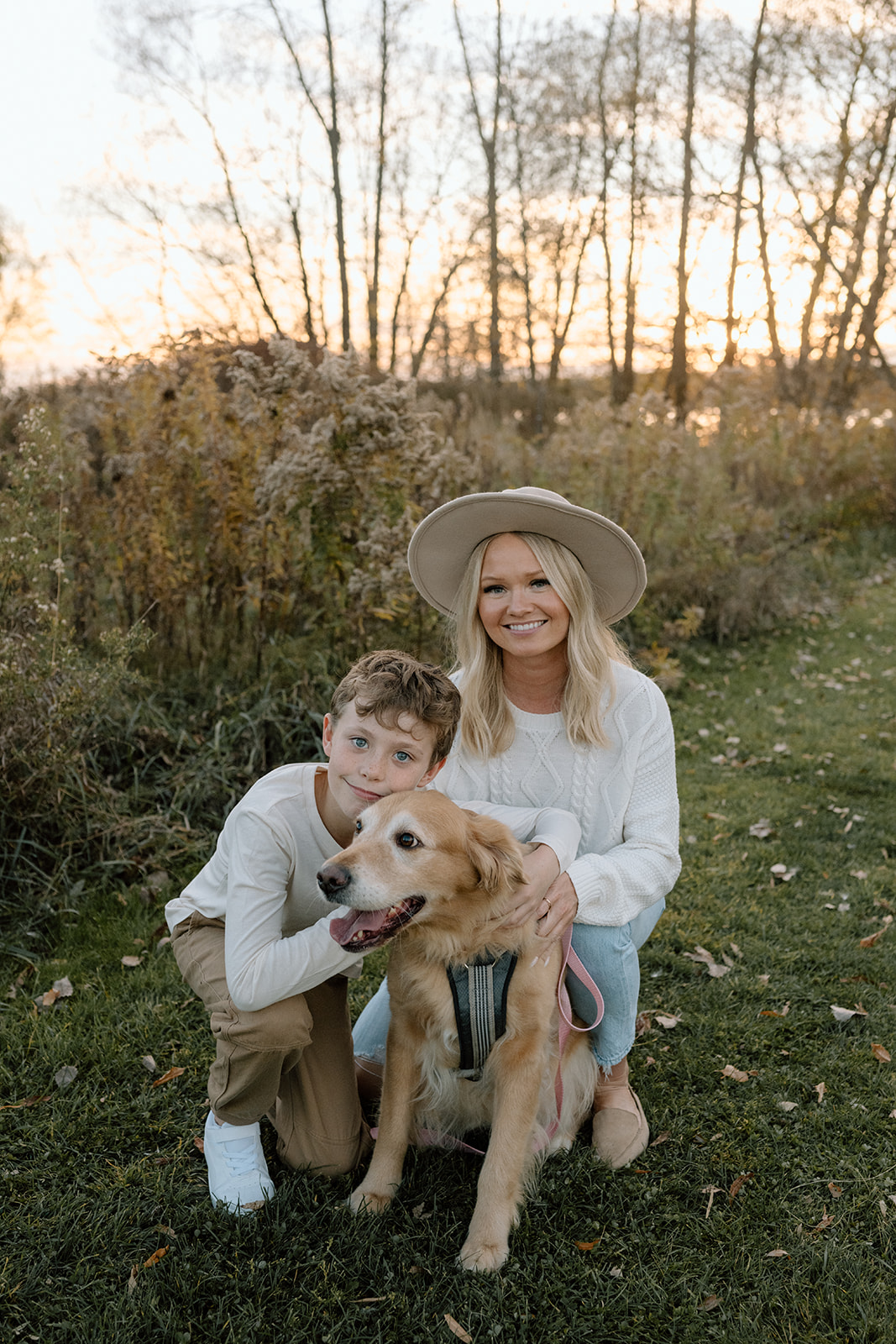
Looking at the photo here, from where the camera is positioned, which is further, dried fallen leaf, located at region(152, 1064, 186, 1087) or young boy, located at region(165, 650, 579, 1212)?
dried fallen leaf, located at region(152, 1064, 186, 1087)

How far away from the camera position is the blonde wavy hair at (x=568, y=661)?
8.86 ft

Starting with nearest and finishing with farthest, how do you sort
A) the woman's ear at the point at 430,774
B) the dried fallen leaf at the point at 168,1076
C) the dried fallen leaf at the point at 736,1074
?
1. the woman's ear at the point at 430,774
2. the dried fallen leaf at the point at 168,1076
3. the dried fallen leaf at the point at 736,1074

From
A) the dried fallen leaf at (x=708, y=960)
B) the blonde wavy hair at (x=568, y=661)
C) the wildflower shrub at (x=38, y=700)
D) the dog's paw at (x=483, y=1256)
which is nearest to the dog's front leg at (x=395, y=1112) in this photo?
the dog's paw at (x=483, y=1256)

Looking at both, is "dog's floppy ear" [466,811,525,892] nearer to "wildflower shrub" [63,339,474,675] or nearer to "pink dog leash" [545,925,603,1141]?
"pink dog leash" [545,925,603,1141]

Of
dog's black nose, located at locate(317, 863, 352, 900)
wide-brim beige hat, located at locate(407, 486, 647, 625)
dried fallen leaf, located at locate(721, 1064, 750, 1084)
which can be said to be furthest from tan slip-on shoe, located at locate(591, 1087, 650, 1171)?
wide-brim beige hat, located at locate(407, 486, 647, 625)

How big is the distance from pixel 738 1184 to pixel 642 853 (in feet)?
3.09

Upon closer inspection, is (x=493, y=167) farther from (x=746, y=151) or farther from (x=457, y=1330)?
(x=457, y=1330)

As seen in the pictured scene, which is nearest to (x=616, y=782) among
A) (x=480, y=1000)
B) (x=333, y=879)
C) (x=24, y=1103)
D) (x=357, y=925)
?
(x=480, y=1000)

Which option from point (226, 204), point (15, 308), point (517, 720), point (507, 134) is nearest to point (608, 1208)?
point (517, 720)

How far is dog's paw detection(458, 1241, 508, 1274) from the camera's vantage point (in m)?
2.12

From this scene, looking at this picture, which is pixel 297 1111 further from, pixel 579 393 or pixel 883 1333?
pixel 579 393

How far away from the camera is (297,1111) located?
8.13 ft

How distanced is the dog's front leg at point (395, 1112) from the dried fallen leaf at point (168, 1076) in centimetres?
82

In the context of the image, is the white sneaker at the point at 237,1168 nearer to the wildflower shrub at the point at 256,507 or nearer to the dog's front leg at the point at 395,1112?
the dog's front leg at the point at 395,1112
